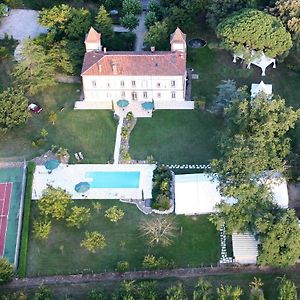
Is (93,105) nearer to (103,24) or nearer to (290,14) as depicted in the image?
(103,24)

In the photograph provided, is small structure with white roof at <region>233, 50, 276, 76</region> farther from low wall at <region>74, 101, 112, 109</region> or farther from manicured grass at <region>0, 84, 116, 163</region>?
manicured grass at <region>0, 84, 116, 163</region>

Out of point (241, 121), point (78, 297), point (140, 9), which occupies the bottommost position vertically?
point (78, 297)

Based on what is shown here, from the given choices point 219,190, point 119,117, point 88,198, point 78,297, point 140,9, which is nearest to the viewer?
point 78,297

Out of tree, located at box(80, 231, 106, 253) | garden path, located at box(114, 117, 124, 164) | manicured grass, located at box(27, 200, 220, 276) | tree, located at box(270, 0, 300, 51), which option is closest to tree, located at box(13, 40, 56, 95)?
garden path, located at box(114, 117, 124, 164)

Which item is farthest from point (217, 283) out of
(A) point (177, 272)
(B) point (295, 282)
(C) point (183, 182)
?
(C) point (183, 182)

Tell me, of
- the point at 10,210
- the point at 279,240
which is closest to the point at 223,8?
the point at 279,240

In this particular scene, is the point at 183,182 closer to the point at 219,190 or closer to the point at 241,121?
the point at 219,190
